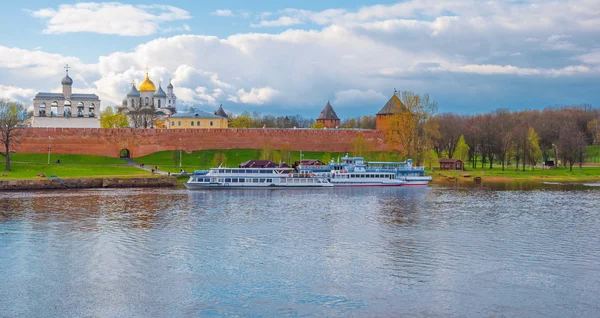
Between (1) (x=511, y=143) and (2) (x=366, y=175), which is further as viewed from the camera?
(1) (x=511, y=143)

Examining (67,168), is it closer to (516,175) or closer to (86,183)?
(86,183)

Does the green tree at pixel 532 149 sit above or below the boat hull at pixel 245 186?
above

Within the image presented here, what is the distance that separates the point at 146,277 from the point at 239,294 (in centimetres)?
304

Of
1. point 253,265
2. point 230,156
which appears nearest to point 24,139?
point 230,156

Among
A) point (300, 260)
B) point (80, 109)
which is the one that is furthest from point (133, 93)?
point (300, 260)

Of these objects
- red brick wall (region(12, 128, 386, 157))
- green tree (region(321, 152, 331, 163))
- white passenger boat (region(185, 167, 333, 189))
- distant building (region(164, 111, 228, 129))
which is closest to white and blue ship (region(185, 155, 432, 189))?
white passenger boat (region(185, 167, 333, 189))

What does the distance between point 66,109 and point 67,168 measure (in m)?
23.3

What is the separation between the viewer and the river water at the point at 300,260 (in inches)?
605

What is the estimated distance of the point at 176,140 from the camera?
69562 mm

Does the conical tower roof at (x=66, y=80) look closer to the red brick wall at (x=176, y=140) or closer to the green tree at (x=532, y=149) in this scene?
the red brick wall at (x=176, y=140)

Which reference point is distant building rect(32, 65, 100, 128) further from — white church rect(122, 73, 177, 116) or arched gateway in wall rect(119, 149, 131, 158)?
white church rect(122, 73, 177, 116)

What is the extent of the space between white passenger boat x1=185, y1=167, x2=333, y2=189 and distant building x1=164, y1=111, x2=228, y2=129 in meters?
30.0

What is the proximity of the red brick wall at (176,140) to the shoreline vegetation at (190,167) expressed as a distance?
1359mm

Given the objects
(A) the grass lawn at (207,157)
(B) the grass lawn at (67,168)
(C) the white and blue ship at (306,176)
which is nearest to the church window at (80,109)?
(B) the grass lawn at (67,168)
